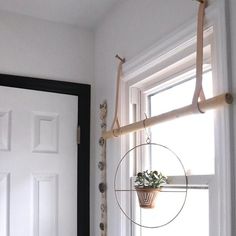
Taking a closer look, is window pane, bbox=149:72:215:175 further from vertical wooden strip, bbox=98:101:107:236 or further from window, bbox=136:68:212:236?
vertical wooden strip, bbox=98:101:107:236

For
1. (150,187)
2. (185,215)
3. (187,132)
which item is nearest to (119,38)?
(187,132)

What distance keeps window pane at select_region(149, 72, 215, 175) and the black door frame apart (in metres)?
0.51

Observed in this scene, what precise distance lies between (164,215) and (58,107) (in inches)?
34.0

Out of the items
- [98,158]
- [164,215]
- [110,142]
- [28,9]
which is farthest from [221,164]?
[28,9]

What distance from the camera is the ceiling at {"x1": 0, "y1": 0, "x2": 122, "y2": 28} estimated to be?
2006mm

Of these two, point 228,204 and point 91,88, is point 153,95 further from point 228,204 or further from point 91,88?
point 228,204

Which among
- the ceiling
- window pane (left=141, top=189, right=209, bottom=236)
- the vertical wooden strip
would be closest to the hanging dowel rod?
the vertical wooden strip

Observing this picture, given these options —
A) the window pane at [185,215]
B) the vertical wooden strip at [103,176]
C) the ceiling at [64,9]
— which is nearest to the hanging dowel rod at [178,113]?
the vertical wooden strip at [103,176]

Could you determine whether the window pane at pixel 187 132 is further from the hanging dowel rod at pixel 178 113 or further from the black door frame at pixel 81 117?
the black door frame at pixel 81 117

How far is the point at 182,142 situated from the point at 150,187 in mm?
230

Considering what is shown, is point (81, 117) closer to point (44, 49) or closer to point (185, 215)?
point (44, 49)

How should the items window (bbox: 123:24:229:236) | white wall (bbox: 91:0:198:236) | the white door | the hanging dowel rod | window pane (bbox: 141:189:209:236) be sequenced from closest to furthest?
the hanging dowel rod
window (bbox: 123:24:229:236)
window pane (bbox: 141:189:209:236)
white wall (bbox: 91:0:198:236)
the white door

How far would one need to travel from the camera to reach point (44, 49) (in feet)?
7.12

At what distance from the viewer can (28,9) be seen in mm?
2076
